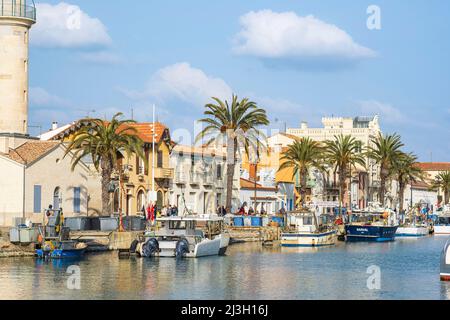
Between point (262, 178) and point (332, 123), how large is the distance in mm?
39198

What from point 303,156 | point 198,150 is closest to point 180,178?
point 198,150

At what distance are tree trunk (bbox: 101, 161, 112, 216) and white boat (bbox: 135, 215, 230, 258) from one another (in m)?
8.25

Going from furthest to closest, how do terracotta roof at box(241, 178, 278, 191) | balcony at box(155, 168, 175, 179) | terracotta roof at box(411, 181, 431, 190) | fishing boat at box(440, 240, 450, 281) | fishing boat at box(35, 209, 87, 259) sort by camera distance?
terracotta roof at box(411, 181, 431, 190)
terracotta roof at box(241, 178, 278, 191)
balcony at box(155, 168, 175, 179)
fishing boat at box(35, 209, 87, 259)
fishing boat at box(440, 240, 450, 281)

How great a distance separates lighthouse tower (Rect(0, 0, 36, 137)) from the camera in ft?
242

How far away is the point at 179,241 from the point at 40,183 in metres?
15.5

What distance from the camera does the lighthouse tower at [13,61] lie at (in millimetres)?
73812

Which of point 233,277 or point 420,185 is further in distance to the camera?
point 420,185

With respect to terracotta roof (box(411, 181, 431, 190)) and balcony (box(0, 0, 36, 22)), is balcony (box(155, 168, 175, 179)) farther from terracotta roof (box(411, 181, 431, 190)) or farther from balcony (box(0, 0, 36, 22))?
terracotta roof (box(411, 181, 431, 190))

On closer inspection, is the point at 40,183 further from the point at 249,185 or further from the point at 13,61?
the point at 249,185

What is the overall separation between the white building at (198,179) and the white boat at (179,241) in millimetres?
29875

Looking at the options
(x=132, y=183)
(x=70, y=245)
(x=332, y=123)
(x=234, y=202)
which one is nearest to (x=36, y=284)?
(x=70, y=245)

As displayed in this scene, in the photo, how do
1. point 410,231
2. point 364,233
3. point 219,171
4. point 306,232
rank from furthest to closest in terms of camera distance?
point 410,231, point 219,171, point 364,233, point 306,232

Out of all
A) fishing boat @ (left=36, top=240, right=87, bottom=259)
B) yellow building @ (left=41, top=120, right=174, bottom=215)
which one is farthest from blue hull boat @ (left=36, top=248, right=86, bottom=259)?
yellow building @ (left=41, top=120, right=174, bottom=215)

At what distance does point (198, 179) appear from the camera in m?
97.6
